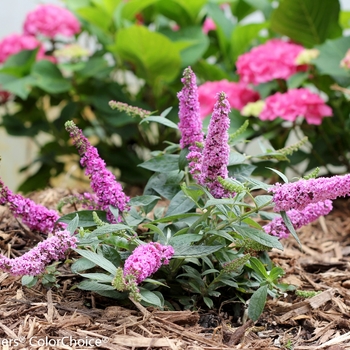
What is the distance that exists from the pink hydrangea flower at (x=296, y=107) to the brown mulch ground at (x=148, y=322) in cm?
57

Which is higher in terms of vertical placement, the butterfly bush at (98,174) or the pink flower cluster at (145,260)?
the butterfly bush at (98,174)

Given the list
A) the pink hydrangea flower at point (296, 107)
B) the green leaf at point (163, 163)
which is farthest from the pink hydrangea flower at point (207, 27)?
the green leaf at point (163, 163)

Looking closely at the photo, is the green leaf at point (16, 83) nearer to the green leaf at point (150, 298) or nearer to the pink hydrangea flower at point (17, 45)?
the pink hydrangea flower at point (17, 45)

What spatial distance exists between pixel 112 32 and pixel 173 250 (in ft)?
4.34

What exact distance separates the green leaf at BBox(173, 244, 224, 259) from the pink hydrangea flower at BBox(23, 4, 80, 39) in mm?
1384

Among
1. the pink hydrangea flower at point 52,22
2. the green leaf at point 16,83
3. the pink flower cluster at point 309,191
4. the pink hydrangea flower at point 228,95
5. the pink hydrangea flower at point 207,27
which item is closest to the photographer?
the pink flower cluster at point 309,191

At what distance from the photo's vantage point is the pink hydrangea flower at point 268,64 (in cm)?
157

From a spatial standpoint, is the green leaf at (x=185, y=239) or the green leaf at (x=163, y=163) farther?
the green leaf at (x=163, y=163)

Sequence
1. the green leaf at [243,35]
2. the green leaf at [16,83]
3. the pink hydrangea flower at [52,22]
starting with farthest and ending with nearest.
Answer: the pink hydrangea flower at [52,22] → the green leaf at [243,35] → the green leaf at [16,83]

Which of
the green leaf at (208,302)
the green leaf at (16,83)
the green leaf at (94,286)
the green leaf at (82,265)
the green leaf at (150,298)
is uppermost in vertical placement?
the green leaf at (82,265)

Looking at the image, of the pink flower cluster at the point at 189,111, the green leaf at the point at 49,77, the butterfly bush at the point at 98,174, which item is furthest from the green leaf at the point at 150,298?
the green leaf at the point at 49,77

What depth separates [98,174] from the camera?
754 millimetres

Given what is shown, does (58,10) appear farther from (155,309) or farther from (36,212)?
(155,309)

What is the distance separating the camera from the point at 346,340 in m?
0.77
